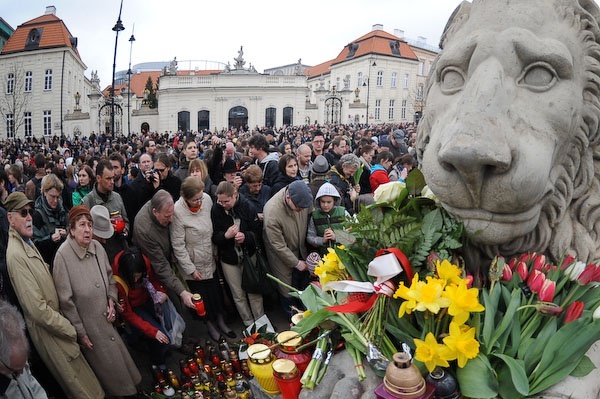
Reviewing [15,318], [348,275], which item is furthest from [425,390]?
[15,318]

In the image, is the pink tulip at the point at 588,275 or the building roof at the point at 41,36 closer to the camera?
the pink tulip at the point at 588,275

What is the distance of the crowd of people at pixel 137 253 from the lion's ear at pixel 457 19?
1379mm

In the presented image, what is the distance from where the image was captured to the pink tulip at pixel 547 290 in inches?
60.6

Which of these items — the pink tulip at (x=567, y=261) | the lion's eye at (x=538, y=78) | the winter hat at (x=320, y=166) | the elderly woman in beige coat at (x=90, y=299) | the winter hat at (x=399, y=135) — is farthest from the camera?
the winter hat at (x=399, y=135)

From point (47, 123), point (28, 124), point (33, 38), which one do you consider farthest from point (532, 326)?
point (33, 38)

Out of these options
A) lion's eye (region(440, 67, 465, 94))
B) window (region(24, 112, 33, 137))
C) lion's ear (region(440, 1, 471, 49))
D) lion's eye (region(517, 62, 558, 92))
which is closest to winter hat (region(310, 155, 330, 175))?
lion's ear (region(440, 1, 471, 49))

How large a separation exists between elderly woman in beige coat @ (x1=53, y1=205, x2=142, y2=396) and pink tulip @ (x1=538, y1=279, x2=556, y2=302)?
11.1ft

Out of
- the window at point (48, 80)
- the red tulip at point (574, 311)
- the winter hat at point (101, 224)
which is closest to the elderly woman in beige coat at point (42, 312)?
the winter hat at point (101, 224)

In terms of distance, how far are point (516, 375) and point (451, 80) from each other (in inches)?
40.0

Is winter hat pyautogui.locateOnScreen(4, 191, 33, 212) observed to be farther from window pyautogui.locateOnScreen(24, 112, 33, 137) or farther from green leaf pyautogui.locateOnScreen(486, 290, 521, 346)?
window pyautogui.locateOnScreen(24, 112, 33, 137)

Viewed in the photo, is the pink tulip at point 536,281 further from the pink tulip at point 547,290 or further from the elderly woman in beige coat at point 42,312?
the elderly woman in beige coat at point 42,312

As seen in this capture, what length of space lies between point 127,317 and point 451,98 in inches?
147

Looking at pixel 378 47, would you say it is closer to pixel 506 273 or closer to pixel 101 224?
pixel 101 224

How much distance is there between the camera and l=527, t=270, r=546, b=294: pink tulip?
1.56 metres
